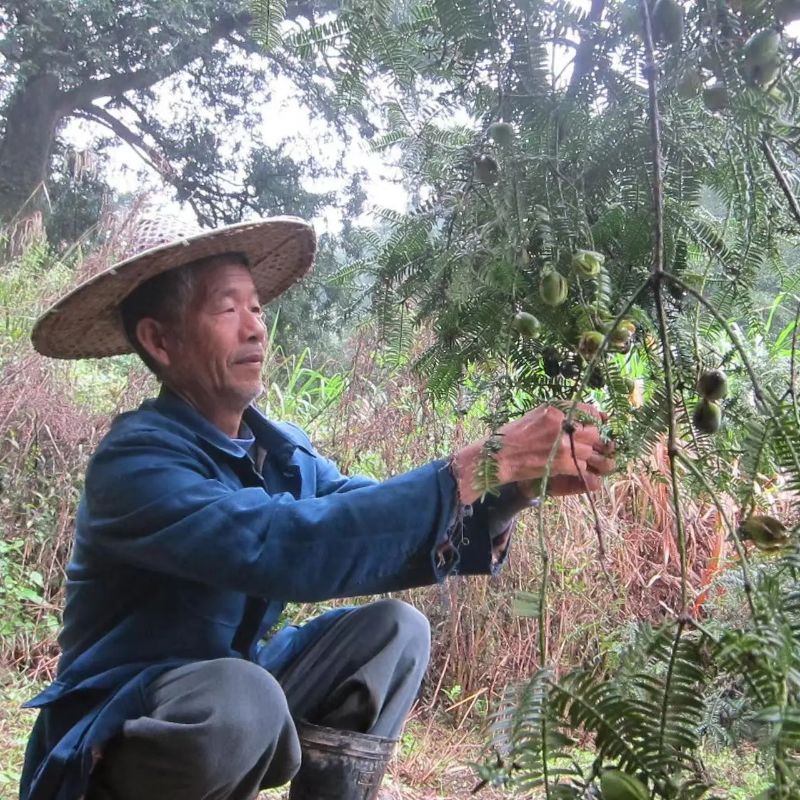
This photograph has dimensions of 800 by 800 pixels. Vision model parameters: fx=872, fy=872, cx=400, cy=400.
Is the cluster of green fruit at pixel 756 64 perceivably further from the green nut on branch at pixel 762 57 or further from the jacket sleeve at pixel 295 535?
the jacket sleeve at pixel 295 535

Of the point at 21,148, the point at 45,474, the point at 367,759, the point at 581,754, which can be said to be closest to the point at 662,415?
the point at 367,759

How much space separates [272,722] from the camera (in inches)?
52.4

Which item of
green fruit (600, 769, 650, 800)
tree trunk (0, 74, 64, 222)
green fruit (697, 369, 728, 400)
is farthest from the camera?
tree trunk (0, 74, 64, 222)

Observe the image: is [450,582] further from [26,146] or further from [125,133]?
[26,146]

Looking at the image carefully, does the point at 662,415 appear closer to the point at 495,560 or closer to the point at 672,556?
the point at 495,560

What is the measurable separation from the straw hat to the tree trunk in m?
4.72

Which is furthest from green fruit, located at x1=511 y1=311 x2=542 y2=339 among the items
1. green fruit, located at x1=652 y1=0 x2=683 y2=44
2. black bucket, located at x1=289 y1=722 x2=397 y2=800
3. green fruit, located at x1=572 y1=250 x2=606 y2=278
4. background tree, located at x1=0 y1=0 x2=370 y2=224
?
background tree, located at x1=0 y1=0 x2=370 y2=224

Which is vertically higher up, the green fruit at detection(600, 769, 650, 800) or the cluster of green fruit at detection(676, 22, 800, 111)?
the cluster of green fruit at detection(676, 22, 800, 111)

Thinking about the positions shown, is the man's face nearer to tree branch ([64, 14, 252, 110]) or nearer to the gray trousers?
the gray trousers

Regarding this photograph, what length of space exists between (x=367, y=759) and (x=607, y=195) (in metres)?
1.06

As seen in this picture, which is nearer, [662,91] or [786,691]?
[786,691]

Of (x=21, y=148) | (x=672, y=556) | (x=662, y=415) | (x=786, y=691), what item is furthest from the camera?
(x=21, y=148)

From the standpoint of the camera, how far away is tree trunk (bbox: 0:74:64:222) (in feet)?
19.8

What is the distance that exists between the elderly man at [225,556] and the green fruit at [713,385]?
0.18m
